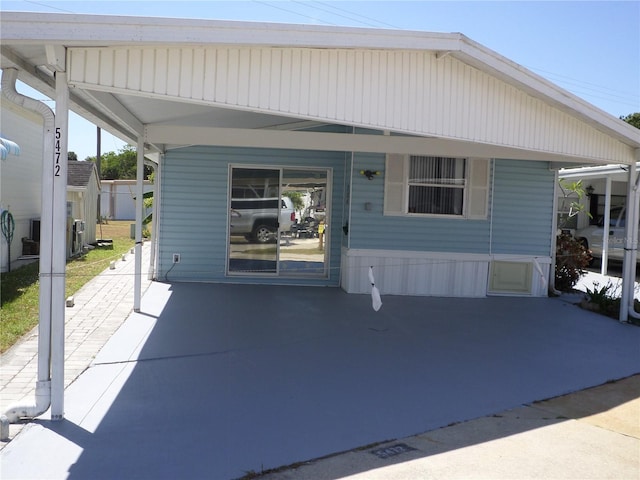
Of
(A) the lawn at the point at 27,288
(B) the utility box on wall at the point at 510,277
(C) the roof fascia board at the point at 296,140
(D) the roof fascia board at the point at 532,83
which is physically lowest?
(A) the lawn at the point at 27,288

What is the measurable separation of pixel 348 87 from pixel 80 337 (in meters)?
4.35

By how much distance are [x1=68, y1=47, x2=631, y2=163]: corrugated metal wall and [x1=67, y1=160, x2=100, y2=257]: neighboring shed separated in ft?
37.8

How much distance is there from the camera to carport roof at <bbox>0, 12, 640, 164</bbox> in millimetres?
4531

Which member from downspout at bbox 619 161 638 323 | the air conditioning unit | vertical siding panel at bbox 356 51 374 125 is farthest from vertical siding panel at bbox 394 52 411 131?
the air conditioning unit

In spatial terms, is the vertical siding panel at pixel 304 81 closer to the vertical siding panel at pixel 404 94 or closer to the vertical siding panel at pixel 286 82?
the vertical siding panel at pixel 286 82

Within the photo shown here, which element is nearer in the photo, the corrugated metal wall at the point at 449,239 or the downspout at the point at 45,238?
the downspout at the point at 45,238

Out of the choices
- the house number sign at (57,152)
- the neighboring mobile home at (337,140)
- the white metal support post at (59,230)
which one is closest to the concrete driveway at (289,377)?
the white metal support post at (59,230)

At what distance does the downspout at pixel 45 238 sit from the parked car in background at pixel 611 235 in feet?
43.7

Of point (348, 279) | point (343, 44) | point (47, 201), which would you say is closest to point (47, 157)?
point (47, 201)

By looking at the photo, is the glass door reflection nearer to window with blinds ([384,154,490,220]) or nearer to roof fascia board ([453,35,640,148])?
window with blinds ([384,154,490,220])

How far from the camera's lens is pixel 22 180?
1337cm

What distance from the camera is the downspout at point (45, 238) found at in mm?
4617

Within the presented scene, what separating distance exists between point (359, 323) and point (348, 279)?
7.71 feet

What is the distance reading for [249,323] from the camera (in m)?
8.08
